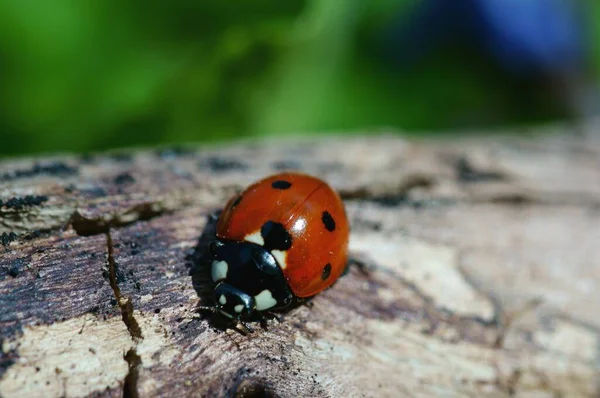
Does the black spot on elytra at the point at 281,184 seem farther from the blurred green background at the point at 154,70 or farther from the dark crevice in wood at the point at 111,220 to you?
the blurred green background at the point at 154,70

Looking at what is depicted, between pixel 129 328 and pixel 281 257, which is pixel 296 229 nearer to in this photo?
pixel 281 257

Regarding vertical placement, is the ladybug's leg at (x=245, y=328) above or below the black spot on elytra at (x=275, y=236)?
below

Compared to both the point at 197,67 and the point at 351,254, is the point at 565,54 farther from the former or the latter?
the point at 351,254

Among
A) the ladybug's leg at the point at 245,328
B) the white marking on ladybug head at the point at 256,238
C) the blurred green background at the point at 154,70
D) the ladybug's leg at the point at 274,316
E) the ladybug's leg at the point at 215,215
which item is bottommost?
the ladybug's leg at the point at 274,316

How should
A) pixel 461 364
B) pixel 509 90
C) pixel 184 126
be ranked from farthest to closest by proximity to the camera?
pixel 509 90
pixel 184 126
pixel 461 364

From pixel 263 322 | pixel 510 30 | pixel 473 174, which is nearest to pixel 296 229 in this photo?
pixel 263 322

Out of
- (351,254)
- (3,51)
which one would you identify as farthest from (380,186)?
(3,51)

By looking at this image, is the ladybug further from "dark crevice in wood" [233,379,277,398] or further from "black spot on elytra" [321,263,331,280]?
"dark crevice in wood" [233,379,277,398]

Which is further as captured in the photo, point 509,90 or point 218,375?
point 509,90

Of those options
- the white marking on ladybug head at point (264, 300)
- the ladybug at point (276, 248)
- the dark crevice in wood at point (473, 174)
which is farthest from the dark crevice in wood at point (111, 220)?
the dark crevice in wood at point (473, 174)
